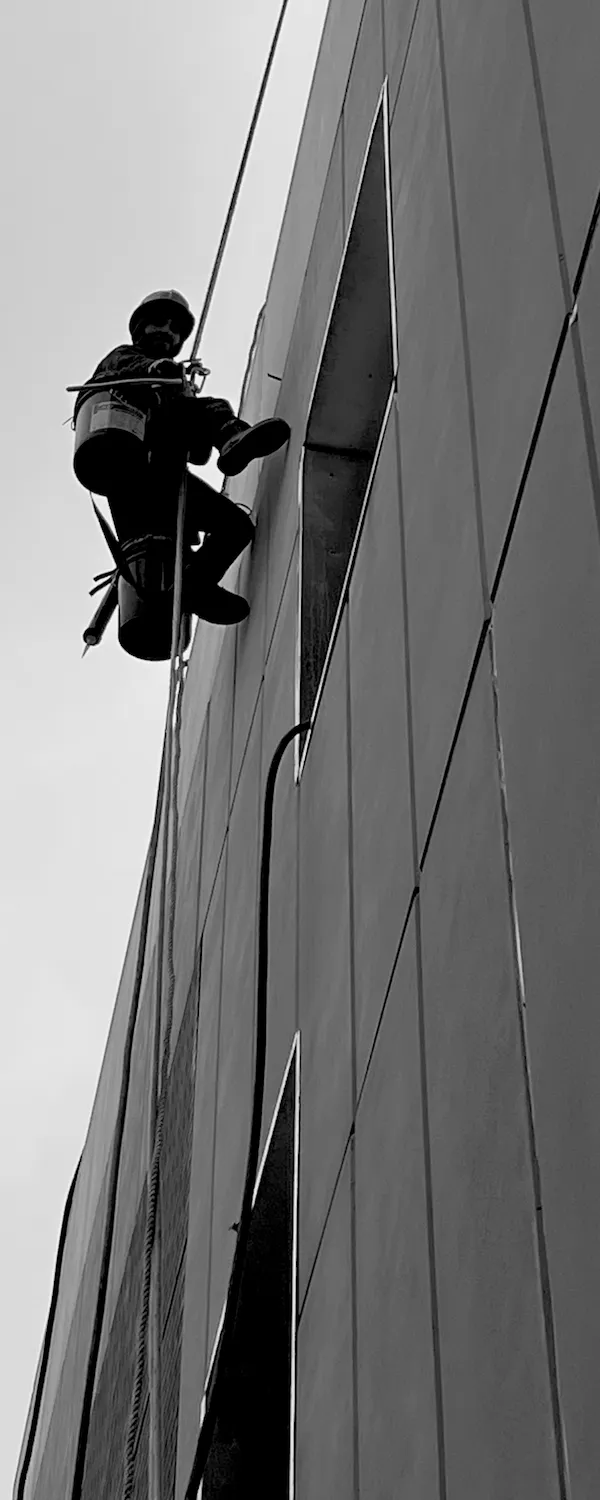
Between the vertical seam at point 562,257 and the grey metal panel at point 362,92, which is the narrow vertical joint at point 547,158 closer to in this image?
the vertical seam at point 562,257

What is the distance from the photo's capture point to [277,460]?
5.52 meters

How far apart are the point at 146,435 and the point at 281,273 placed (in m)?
0.78

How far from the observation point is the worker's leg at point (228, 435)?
5.30 meters

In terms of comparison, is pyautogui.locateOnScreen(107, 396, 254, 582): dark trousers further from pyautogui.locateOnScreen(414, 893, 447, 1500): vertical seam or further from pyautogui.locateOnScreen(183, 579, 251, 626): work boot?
pyautogui.locateOnScreen(414, 893, 447, 1500): vertical seam

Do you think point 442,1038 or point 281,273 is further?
point 281,273

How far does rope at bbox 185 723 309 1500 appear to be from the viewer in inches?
142

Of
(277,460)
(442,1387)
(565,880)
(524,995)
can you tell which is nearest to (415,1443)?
(442,1387)

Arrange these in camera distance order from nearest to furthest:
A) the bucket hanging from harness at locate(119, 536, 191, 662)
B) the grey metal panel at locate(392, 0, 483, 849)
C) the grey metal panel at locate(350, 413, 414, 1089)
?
the grey metal panel at locate(392, 0, 483, 849)
the grey metal panel at locate(350, 413, 414, 1089)
the bucket hanging from harness at locate(119, 536, 191, 662)

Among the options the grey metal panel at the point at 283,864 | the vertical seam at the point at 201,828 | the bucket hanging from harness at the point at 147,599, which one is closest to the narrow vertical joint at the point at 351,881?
the grey metal panel at the point at 283,864

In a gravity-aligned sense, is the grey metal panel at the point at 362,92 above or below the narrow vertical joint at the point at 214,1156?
above

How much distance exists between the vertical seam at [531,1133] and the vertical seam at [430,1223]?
15.5 inches

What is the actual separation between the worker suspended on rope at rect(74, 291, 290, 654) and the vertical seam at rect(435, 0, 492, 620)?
2065 mm

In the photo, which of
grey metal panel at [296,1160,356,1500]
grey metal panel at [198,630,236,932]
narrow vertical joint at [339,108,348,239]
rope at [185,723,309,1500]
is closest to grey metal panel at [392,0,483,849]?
grey metal panel at [296,1160,356,1500]

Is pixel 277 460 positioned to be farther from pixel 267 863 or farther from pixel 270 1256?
pixel 270 1256
